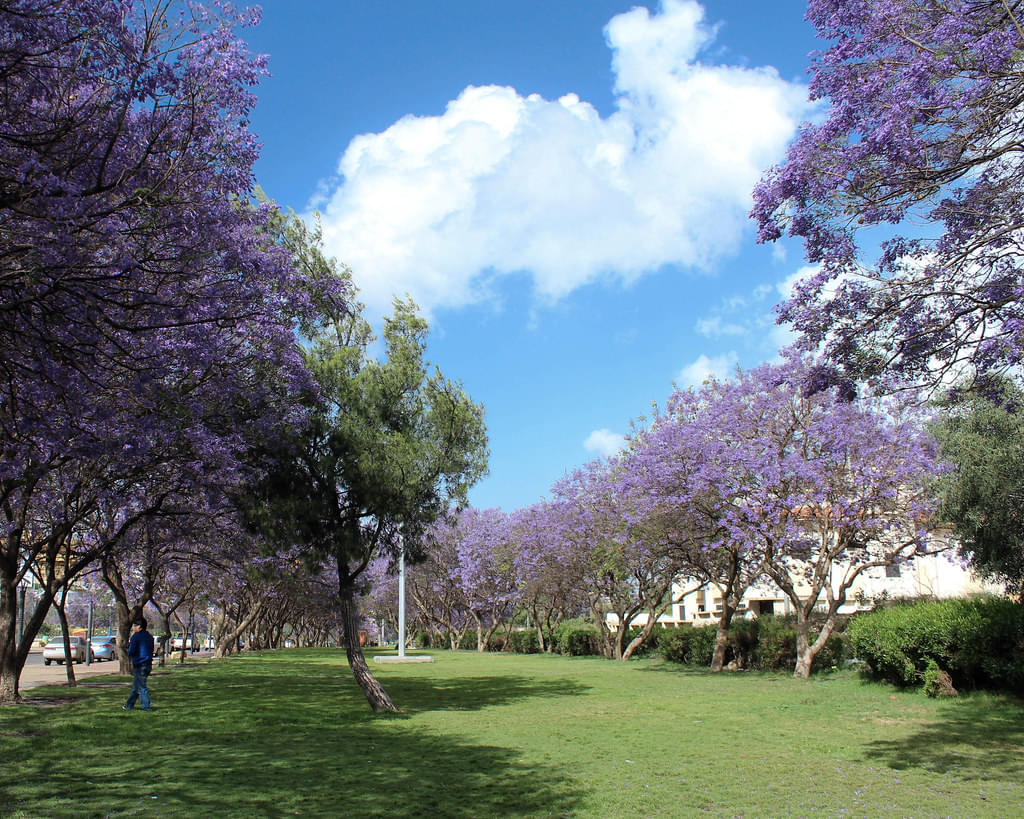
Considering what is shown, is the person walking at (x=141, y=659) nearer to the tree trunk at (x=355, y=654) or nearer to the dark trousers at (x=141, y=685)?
the dark trousers at (x=141, y=685)

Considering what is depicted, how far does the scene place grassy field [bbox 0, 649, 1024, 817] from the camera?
6590 mm

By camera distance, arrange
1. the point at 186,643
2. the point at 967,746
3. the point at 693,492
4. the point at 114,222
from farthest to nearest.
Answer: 1. the point at 186,643
2. the point at 693,492
3. the point at 967,746
4. the point at 114,222

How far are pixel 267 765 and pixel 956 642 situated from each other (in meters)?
11.2

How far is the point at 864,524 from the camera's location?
17.5 m

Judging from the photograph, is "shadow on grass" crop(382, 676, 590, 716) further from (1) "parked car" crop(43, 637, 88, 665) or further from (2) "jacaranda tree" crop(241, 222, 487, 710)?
(1) "parked car" crop(43, 637, 88, 665)

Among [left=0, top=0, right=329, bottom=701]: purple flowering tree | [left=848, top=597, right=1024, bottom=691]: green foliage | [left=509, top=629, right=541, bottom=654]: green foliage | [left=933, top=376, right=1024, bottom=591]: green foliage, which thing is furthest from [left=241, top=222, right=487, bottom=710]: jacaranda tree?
[left=509, top=629, right=541, bottom=654]: green foliage

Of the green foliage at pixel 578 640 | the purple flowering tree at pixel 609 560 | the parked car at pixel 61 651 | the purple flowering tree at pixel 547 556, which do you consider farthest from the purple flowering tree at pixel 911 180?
the parked car at pixel 61 651

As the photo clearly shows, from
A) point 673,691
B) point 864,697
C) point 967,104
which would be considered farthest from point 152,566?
point 967,104

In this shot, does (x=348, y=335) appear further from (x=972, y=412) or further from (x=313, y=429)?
(x=972, y=412)

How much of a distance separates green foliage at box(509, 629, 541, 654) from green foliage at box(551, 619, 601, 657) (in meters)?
4.93

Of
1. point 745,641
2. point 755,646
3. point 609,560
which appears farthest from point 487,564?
point 755,646

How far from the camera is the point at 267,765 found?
852 cm

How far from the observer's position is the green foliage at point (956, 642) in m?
12.6

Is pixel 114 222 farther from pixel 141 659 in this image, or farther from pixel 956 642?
pixel 956 642
